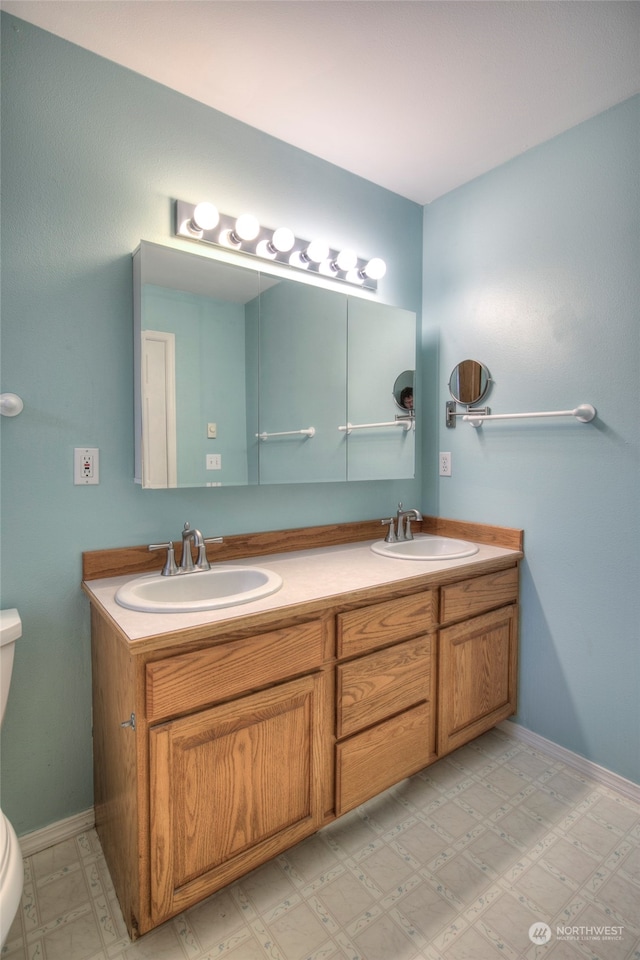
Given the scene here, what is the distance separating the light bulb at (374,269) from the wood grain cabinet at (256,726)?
1.27 meters

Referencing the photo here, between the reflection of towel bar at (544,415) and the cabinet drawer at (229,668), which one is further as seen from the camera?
the reflection of towel bar at (544,415)

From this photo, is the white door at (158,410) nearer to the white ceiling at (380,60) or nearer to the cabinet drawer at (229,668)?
the cabinet drawer at (229,668)

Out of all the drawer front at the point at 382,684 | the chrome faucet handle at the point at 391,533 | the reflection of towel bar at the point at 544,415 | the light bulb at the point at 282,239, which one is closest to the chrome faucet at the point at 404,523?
the chrome faucet handle at the point at 391,533

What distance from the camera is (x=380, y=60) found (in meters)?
1.49

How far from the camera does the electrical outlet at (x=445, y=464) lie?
2.26m

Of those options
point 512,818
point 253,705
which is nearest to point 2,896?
point 253,705

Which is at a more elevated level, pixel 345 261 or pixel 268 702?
pixel 345 261

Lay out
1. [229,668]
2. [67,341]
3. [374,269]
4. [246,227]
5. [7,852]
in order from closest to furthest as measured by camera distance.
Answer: [7,852], [229,668], [67,341], [246,227], [374,269]

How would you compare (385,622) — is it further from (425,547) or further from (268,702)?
(425,547)

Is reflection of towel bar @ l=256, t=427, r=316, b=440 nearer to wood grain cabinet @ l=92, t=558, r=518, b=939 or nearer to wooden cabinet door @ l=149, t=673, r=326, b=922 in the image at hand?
wood grain cabinet @ l=92, t=558, r=518, b=939

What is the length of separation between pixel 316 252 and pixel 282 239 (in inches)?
6.7

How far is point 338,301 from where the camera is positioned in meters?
1.97

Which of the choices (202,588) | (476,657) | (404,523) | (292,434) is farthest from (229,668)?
(404,523)

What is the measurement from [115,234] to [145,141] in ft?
1.07
